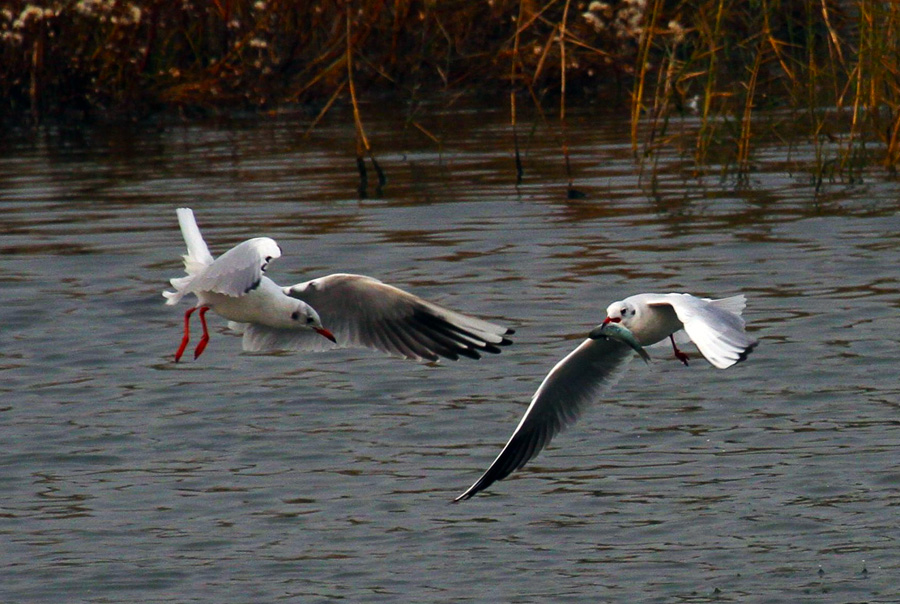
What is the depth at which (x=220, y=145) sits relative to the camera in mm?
19781

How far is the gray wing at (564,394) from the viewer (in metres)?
6.66

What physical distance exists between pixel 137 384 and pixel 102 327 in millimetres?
1610

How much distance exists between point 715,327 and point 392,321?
2.31m

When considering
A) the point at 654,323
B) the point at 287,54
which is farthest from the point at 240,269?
the point at 287,54

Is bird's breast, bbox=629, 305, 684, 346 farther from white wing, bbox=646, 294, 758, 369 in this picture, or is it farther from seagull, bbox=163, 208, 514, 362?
seagull, bbox=163, 208, 514, 362

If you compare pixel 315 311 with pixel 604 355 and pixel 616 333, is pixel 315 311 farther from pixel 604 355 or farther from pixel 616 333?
pixel 616 333

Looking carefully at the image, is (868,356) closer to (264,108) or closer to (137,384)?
(137,384)

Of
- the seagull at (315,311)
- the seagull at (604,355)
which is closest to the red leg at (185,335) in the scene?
the seagull at (315,311)

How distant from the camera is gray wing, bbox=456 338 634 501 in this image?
262 inches

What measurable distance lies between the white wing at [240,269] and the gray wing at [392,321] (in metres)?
0.50

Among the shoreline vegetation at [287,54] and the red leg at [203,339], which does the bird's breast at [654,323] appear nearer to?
the red leg at [203,339]

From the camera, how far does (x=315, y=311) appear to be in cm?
740

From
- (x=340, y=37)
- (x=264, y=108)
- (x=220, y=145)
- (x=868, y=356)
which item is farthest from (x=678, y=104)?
(x=264, y=108)

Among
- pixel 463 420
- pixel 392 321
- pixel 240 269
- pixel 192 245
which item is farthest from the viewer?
pixel 463 420
